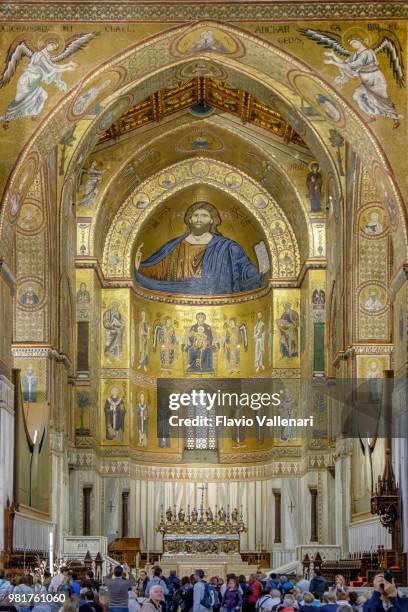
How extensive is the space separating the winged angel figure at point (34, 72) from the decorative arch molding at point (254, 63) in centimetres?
42

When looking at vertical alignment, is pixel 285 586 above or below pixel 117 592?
below

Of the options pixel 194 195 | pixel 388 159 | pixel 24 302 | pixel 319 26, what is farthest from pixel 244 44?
pixel 194 195

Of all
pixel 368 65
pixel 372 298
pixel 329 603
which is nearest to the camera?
pixel 329 603

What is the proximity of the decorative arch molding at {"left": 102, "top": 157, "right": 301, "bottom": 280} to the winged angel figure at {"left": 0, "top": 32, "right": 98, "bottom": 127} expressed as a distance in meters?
16.8

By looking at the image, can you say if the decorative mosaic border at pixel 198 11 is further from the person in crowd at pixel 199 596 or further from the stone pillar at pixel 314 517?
the stone pillar at pixel 314 517

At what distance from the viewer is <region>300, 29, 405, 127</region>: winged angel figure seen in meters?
29.1

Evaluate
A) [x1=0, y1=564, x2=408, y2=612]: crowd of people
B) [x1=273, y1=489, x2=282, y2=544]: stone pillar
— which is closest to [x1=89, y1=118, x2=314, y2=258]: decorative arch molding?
[x1=273, y1=489, x2=282, y2=544]: stone pillar

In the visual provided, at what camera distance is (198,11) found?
29.5 meters

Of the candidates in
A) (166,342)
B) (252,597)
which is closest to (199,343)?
(166,342)

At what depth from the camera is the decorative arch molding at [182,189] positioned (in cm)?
4591

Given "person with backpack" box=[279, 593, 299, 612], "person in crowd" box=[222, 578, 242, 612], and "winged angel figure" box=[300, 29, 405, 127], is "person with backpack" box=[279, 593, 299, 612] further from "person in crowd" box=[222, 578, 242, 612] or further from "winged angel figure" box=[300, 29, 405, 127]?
"winged angel figure" box=[300, 29, 405, 127]

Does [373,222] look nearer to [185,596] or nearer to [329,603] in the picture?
[185,596]

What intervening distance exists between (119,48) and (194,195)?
61.6ft

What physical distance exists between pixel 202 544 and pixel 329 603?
85.4 ft
